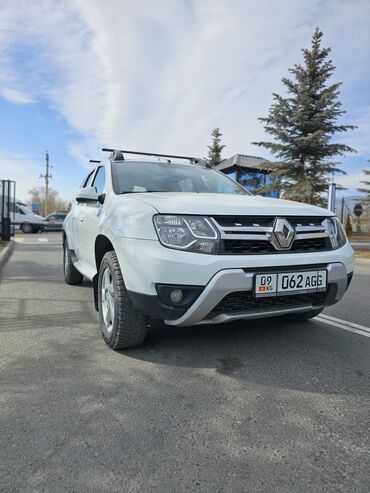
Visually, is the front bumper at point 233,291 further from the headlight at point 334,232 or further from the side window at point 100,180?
the side window at point 100,180

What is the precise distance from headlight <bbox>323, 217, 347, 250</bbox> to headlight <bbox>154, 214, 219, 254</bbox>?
108cm

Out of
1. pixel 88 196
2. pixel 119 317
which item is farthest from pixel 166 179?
pixel 119 317

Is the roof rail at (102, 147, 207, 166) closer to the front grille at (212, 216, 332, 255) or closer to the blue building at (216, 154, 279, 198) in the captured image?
the front grille at (212, 216, 332, 255)

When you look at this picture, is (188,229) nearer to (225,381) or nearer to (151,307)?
(151,307)

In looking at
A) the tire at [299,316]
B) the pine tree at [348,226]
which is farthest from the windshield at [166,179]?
the pine tree at [348,226]

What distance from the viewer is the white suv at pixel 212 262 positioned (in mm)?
2576

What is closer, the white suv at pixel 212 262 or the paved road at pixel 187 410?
the paved road at pixel 187 410

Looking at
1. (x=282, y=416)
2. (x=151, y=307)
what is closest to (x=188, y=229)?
(x=151, y=307)

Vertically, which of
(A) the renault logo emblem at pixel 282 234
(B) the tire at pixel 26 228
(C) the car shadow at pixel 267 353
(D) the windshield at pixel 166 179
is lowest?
(C) the car shadow at pixel 267 353

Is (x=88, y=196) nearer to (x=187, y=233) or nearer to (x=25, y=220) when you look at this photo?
(x=187, y=233)

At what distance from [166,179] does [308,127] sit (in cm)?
1709

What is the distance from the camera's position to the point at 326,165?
19281 millimetres

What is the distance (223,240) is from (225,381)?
3.11 ft

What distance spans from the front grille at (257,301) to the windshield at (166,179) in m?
1.44
